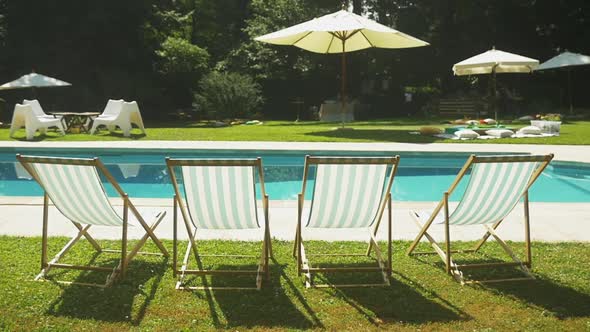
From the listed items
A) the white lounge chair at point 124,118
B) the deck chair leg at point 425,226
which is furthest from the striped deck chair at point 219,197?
the white lounge chair at point 124,118

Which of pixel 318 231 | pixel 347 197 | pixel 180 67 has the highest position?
pixel 180 67

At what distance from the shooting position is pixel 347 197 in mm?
3873

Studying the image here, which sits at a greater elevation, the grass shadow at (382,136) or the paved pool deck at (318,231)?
the grass shadow at (382,136)

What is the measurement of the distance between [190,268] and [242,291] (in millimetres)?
656

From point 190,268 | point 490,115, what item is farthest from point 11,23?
point 190,268

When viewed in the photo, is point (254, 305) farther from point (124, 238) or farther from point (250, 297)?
point (124, 238)

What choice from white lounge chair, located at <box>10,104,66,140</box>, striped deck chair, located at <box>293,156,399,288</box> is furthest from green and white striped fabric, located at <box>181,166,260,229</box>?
white lounge chair, located at <box>10,104,66,140</box>

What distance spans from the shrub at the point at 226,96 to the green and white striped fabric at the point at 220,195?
17.0 m

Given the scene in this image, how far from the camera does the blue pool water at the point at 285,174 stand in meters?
8.48

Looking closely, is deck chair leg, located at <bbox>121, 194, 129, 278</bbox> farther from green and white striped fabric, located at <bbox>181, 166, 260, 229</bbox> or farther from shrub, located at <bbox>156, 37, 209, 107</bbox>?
shrub, located at <bbox>156, 37, 209, 107</bbox>

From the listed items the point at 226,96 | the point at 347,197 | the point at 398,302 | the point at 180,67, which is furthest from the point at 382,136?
the point at 180,67

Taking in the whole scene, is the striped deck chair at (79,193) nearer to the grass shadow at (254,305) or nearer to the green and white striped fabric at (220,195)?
the green and white striped fabric at (220,195)

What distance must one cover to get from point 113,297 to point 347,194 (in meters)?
1.70

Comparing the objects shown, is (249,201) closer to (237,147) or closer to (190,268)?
(190,268)
